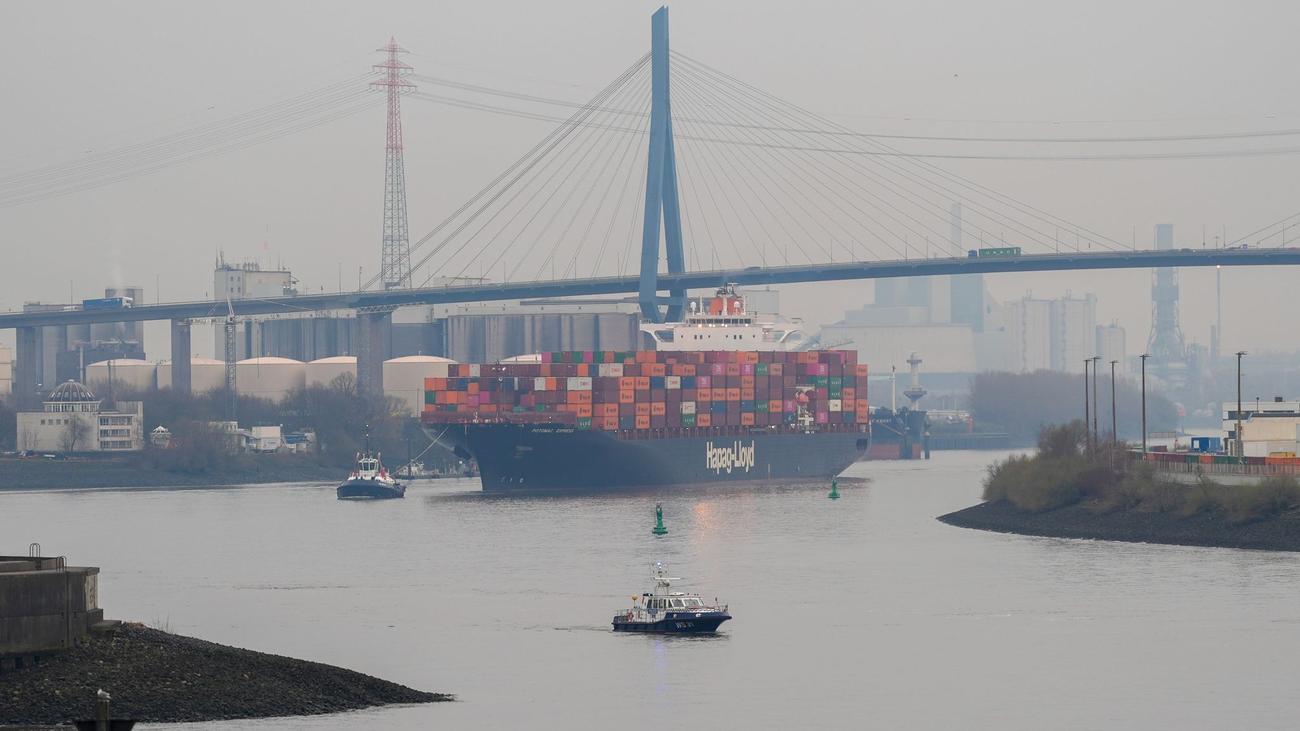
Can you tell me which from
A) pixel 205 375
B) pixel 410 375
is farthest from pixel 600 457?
pixel 205 375

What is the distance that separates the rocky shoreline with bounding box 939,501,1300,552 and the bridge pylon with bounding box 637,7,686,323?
40.9 m

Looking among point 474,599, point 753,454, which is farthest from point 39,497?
point 474,599

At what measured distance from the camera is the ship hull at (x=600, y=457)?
290 ft

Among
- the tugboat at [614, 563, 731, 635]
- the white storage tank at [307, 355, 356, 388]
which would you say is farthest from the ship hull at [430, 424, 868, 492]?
the white storage tank at [307, 355, 356, 388]

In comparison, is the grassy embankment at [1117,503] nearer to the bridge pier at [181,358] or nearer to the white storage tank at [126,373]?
the bridge pier at [181,358]

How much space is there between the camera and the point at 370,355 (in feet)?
412

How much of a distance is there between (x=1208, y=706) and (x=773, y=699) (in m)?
5.97

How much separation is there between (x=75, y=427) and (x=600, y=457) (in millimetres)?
37565

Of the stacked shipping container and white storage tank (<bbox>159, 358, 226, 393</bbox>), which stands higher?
white storage tank (<bbox>159, 358, 226, 393</bbox>)

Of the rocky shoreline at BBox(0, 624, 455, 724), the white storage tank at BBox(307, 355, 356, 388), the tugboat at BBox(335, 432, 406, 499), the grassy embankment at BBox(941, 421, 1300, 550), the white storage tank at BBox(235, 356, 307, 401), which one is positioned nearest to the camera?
the rocky shoreline at BBox(0, 624, 455, 724)

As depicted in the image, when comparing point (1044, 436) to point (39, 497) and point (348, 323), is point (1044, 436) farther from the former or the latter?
point (348, 323)

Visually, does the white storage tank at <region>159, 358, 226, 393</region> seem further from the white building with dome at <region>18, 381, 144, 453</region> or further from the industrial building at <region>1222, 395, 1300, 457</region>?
the industrial building at <region>1222, 395, 1300, 457</region>

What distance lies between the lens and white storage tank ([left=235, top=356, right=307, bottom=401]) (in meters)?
145

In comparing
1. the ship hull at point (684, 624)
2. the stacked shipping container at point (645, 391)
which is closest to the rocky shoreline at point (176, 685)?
the ship hull at point (684, 624)
